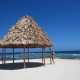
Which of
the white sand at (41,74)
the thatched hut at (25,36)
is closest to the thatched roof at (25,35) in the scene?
the thatched hut at (25,36)

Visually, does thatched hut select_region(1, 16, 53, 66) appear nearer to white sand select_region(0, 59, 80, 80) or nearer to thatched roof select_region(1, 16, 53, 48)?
thatched roof select_region(1, 16, 53, 48)

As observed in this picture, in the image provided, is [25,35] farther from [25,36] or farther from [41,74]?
[41,74]

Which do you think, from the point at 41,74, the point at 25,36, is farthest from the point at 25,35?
the point at 41,74

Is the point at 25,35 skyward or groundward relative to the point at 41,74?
skyward

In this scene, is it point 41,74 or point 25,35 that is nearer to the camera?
point 41,74

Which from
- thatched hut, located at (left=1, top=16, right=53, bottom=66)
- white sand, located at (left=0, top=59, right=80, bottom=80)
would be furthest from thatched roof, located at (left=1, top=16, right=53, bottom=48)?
white sand, located at (left=0, top=59, right=80, bottom=80)

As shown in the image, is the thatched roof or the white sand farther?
the thatched roof

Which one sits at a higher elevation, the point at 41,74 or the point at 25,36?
the point at 25,36

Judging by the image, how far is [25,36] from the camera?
15.0 metres

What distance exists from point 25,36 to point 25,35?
12 centimetres

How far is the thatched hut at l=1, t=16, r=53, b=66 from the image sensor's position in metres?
14.7

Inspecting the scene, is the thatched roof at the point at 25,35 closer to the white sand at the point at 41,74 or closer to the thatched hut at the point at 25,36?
the thatched hut at the point at 25,36

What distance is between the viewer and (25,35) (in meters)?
15.1

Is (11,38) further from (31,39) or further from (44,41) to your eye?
(44,41)
